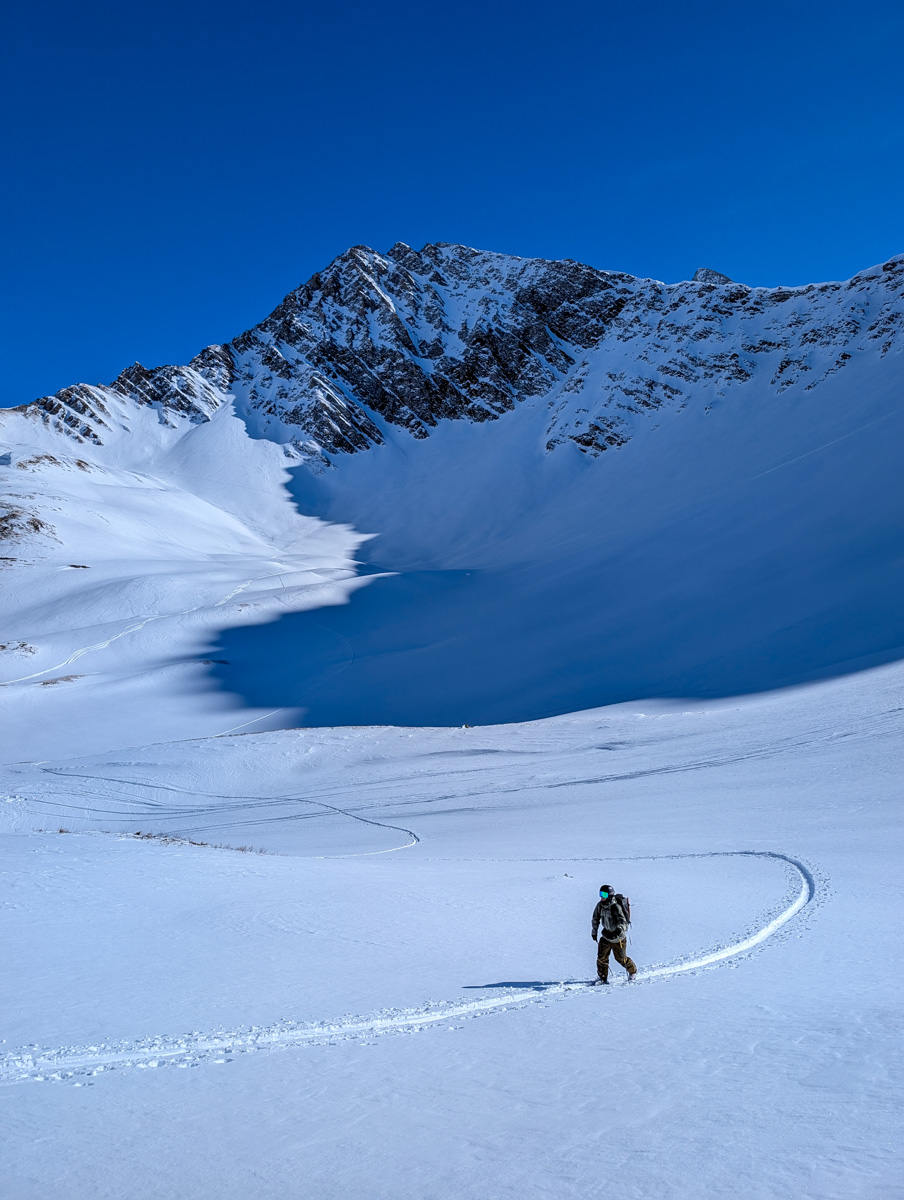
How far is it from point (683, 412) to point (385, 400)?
49948mm

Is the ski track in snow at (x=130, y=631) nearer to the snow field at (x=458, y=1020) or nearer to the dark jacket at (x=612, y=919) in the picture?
the snow field at (x=458, y=1020)

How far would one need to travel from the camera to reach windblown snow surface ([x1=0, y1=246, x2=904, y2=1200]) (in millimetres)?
3906

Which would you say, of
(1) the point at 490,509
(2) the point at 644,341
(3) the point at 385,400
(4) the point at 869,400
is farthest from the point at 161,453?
(4) the point at 869,400

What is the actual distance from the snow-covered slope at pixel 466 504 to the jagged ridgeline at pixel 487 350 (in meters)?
0.55

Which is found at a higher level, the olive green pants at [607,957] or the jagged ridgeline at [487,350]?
the jagged ridgeline at [487,350]

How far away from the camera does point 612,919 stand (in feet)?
22.9

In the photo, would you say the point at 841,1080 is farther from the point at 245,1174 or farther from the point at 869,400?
the point at 869,400

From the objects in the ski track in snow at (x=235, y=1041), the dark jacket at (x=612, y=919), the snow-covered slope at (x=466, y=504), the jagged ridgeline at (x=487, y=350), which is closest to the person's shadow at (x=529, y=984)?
the ski track in snow at (x=235, y=1041)

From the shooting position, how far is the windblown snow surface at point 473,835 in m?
3.91

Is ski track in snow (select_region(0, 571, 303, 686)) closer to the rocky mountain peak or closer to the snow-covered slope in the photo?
the snow-covered slope

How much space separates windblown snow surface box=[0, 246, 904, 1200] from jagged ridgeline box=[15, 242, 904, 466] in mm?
17083

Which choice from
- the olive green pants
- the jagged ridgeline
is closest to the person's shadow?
the olive green pants

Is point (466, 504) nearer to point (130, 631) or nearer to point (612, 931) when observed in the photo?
point (130, 631)

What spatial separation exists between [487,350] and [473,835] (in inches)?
4730
